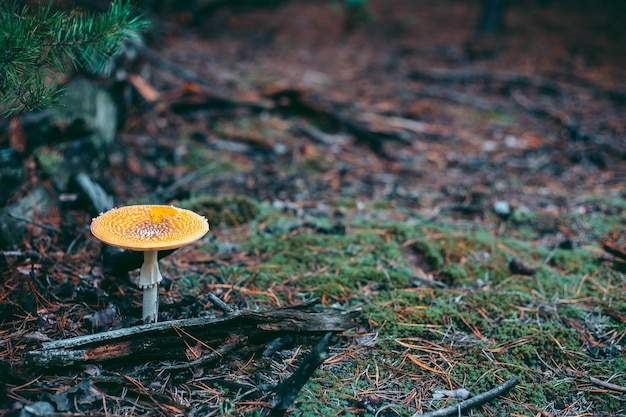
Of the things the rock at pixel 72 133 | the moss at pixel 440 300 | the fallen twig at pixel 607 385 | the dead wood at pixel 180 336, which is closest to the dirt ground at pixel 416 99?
the rock at pixel 72 133

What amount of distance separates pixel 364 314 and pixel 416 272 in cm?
70

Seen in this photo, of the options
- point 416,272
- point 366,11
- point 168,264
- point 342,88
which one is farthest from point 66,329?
point 366,11

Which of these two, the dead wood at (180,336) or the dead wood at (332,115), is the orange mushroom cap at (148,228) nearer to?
the dead wood at (180,336)

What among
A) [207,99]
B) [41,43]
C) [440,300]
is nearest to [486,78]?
[207,99]

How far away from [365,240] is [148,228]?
185cm

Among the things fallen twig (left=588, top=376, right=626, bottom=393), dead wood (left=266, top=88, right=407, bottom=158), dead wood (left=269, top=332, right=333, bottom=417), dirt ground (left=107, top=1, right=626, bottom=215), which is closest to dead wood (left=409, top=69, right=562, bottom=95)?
dirt ground (left=107, top=1, right=626, bottom=215)

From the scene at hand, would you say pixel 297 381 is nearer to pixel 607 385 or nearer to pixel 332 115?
pixel 607 385

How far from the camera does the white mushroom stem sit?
7.85ft

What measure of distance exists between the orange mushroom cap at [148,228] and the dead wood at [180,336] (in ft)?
1.55

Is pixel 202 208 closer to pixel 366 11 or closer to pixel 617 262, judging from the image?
pixel 617 262

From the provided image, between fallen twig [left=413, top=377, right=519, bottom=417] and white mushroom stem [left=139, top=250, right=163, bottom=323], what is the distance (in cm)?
146

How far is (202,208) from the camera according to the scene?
385 cm

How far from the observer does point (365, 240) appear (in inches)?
142

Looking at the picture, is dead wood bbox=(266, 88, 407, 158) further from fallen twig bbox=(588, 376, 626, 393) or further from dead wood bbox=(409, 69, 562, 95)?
fallen twig bbox=(588, 376, 626, 393)
